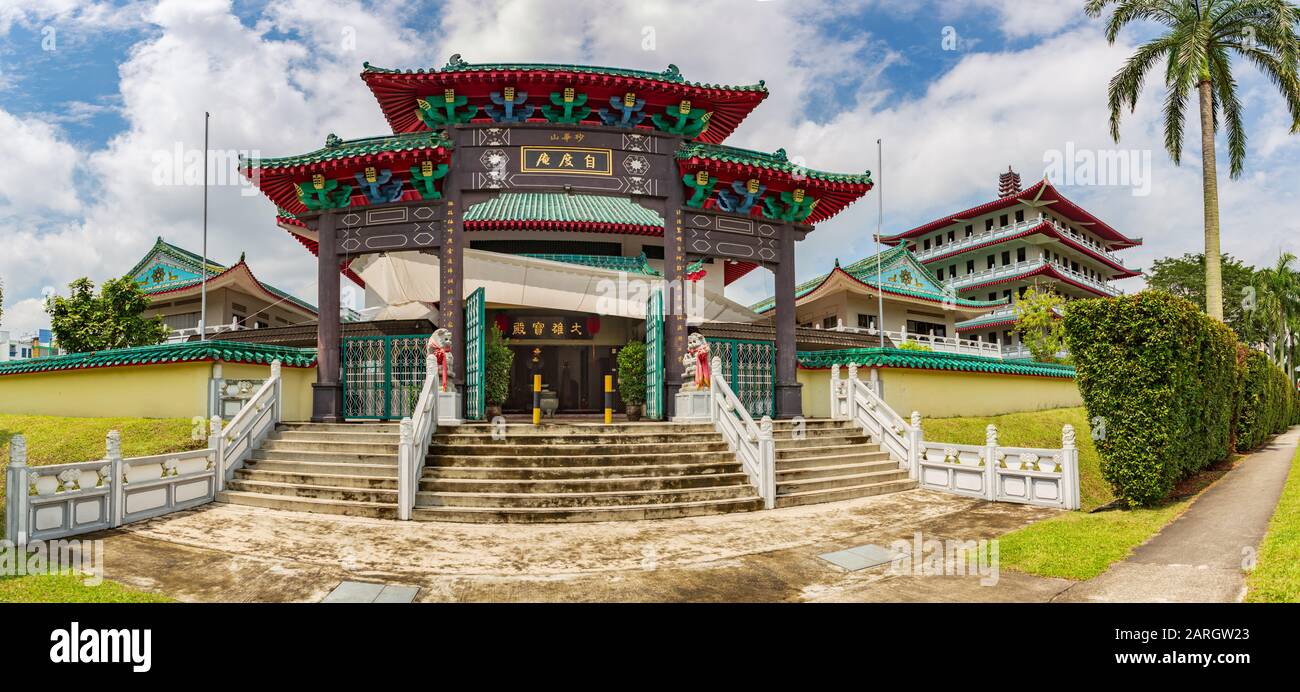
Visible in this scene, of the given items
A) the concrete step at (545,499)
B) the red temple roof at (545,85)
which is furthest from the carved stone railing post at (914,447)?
the red temple roof at (545,85)

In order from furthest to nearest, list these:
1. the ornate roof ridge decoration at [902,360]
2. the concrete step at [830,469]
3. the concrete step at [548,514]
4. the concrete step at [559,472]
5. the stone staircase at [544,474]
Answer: the ornate roof ridge decoration at [902,360] → the concrete step at [830,469] → the concrete step at [559,472] → the stone staircase at [544,474] → the concrete step at [548,514]

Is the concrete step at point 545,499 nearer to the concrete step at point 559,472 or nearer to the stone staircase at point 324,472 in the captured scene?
the concrete step at point 559,472

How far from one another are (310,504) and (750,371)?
29.1ft

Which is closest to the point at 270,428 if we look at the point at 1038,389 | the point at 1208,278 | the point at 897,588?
the point at 897,588

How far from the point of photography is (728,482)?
32.3ft

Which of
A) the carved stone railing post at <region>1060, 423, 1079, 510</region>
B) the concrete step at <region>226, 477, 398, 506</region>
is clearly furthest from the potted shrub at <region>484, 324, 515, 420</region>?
the carved stone railing post at <region>1060, 423, 1079, 510</region>

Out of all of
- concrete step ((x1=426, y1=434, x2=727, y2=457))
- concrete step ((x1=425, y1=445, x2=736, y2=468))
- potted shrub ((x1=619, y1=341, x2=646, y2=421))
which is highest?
potted shrub ((x1=619, y1=341, x2=646, y2=421))

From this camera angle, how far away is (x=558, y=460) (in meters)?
9.84

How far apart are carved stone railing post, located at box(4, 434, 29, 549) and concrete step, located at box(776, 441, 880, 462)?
33.8 feet

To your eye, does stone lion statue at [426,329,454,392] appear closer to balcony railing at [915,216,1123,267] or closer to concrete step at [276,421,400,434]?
concrete step at [276,421,400,434]

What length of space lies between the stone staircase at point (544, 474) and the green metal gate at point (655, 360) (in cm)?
138

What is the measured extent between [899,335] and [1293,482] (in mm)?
18761

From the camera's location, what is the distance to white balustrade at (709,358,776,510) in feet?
31.6

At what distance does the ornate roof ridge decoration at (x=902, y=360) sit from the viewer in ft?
45.2
